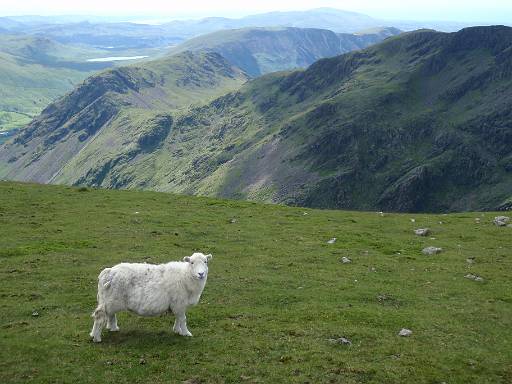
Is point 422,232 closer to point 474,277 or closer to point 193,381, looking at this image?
point 474,277

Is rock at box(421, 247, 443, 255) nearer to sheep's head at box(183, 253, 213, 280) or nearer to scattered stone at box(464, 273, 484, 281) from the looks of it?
scattered stone at box(464, 273, 484, 281)

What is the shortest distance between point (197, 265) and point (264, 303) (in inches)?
289

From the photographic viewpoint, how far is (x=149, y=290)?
20516 mm

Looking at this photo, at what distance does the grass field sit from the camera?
60.8 feet

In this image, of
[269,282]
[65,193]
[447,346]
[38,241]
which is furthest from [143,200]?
[447,346]

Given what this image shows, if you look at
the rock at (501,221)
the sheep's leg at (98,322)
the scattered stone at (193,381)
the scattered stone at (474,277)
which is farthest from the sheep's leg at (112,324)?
the rock at (501,221)

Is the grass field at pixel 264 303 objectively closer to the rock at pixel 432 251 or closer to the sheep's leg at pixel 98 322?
the sheep's leg at pixel 98 322

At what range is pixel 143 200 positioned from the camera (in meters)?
62.1

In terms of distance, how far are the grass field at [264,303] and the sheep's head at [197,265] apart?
291 cm

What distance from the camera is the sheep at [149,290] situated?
2023 centimetres

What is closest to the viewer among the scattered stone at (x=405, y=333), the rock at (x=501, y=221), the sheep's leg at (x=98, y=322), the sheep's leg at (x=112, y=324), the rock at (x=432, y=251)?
the sheep's leg at (x=98, y=322)

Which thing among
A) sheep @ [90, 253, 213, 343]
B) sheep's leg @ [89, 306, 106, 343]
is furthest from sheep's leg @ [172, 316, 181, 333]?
sheep's leg @ [89, 306, 106, 343]

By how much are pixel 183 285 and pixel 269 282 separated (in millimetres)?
10335

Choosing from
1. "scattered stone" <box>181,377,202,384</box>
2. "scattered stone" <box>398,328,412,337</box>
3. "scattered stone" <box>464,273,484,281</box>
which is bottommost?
"scattered stone" <box>464,273,484,281</box>
